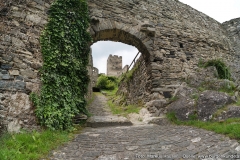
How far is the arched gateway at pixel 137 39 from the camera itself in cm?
344

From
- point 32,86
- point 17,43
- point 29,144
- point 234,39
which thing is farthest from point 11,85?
point 234,39

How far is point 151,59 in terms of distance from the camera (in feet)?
20.8

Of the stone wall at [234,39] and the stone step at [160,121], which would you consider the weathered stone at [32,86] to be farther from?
the stone wall at [234,39]

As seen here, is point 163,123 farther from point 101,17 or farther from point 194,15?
point 194,15

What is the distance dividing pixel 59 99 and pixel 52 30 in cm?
172

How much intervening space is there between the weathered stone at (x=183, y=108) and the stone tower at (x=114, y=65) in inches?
893

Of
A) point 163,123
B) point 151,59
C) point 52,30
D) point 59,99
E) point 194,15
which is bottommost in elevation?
point 163,123

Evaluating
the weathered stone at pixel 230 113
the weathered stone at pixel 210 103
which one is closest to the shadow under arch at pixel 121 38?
the weathered stone at pixel 210 103

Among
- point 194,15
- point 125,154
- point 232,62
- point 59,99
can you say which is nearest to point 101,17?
point 59,99

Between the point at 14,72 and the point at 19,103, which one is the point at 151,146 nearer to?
the point at 19,103

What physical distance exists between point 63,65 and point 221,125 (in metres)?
3.81

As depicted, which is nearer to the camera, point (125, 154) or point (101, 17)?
point (125, 154)

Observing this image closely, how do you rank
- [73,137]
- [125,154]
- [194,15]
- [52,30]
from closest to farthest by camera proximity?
[125,154] → [73,137] → [52,30] → [194,15]

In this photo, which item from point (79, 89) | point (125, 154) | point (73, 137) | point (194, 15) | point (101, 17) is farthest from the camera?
point (194, 15)
